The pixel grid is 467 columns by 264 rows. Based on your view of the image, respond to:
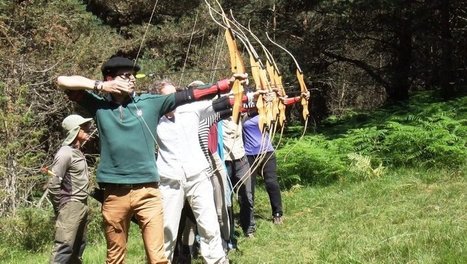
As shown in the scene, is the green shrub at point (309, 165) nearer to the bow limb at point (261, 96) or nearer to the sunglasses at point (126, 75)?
the bow limb at point (261, 96)

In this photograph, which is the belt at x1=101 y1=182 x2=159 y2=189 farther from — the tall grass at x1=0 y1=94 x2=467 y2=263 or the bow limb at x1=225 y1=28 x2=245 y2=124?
the tall grass at x1=0 y1=94 x2=467 y2=263

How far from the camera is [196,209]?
417 cm

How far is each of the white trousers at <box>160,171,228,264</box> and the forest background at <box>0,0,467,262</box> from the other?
2.21 meters

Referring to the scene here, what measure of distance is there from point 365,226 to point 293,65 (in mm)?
7966

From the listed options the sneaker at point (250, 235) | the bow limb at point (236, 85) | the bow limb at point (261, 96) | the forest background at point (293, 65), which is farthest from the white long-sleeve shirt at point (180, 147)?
the forest background at point (293, 65)

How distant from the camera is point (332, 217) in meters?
6.36

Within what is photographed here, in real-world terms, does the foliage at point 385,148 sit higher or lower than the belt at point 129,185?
lower

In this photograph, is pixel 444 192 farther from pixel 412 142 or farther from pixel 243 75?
pixel 243 75

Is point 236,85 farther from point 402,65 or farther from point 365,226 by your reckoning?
point 402,65

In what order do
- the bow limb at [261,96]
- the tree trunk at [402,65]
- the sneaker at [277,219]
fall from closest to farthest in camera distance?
the bow limb at [261,96] < the sneaker at [277,219] < the tree trunk at [402,65]

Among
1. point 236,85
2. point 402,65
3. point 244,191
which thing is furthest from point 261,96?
point 402,65

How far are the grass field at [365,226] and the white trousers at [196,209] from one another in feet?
2.56

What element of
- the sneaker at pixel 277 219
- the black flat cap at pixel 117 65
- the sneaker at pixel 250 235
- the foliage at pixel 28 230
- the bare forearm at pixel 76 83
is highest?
the black flat cap at pixel 117 65

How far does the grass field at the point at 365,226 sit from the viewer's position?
418 centimetres
